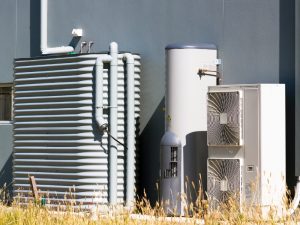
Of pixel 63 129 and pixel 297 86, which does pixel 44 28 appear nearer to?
pixel 63 129

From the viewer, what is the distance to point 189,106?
13352 mm

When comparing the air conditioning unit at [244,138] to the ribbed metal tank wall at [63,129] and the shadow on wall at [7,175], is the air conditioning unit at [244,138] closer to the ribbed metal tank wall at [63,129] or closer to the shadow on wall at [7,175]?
the ribbed metal tank wall at [63,129]

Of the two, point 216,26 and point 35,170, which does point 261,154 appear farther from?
point 35,170

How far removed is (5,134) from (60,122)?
263 cm

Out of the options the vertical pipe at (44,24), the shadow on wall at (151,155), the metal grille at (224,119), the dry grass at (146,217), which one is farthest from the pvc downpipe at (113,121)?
the dry grass at (146,217)

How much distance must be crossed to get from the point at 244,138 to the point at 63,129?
3306mm

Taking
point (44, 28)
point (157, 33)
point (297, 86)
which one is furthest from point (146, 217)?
point (44, 28)

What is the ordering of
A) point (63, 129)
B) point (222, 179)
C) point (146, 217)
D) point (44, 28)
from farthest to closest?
point (44, 28) → point (63, 129) → point (222, 179) → point (146, 217)

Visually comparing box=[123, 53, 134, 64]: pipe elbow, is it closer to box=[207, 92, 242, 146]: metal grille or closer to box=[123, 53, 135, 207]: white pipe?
box=[123, 53, 135, 207]: white pipe

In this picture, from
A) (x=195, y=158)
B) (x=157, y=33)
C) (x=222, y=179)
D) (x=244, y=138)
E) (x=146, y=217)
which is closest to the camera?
(x=146, y=217)

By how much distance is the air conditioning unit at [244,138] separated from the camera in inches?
485

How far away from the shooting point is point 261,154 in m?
12.3

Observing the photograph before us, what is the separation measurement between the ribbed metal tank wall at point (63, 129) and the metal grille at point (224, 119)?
1.98 m

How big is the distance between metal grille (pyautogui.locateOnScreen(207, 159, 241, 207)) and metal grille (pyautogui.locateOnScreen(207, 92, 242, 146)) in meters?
0.27
